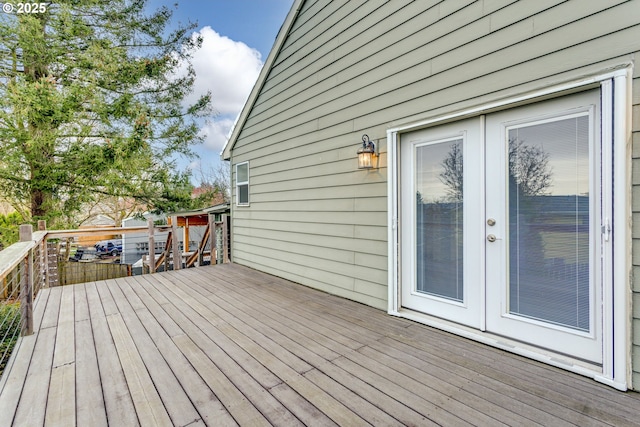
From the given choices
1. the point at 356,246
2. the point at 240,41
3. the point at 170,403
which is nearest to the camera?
the point at 170,403

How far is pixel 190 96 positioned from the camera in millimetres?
9453

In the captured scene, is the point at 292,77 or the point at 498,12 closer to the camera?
the point at 498,12

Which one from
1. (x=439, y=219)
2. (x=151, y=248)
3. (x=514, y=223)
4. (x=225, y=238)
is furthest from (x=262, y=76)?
(x=514, y=223)

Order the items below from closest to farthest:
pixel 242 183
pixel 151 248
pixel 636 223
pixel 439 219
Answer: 1. pixel 636 223
2. pixel 439 219
3. pixel 151 248
4. pixel 242 183

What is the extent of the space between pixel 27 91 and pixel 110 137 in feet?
5.88

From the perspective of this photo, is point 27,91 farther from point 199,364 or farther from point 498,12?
point 498,12

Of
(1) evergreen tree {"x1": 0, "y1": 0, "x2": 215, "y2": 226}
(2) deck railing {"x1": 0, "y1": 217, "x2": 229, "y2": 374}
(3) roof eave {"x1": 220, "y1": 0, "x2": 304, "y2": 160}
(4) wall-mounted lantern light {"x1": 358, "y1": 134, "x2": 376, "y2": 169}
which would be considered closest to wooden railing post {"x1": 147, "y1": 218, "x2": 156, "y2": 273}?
(2) deck railing {"x1": 0, "y1": 217, "x2": 229, "y2": 374}

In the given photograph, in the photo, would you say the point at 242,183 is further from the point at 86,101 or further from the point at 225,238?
the point at 86,101

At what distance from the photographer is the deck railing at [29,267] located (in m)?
2.49

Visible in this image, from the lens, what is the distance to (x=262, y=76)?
219 inches

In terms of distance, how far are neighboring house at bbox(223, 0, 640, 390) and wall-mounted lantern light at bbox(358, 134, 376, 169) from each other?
0.08m

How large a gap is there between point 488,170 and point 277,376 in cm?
231

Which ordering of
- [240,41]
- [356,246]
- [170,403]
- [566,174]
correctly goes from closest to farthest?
[170,403] → [566,174] → [356,246] → [240,41]

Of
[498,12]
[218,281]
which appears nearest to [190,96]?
[218,281]
